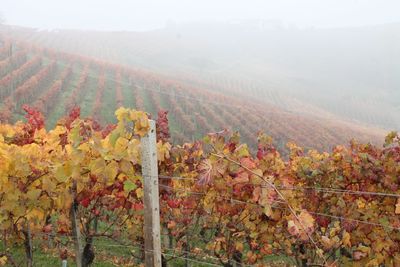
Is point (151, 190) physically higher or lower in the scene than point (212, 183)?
higher

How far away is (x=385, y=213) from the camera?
189 inches

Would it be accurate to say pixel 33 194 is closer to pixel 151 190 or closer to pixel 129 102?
pixel 151 190

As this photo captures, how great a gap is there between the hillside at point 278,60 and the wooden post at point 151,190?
5397cm

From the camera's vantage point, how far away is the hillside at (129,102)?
24.9 metres

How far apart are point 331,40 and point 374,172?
153 meters

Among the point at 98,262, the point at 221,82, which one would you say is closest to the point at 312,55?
the point at 221,82

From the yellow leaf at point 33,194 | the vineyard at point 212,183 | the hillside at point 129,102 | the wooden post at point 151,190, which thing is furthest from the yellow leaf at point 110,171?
the hillside at point 129,102

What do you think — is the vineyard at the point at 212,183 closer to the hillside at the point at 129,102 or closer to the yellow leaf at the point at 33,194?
the yellow leaf at the point at 33,194

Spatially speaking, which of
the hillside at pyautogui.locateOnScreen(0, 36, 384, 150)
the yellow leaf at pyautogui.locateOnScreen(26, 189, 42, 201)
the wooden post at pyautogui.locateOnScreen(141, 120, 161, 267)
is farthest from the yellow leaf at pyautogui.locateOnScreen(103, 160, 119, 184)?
the hillside at pyautogui.locateOnScreen(0, 36, 384, 150)

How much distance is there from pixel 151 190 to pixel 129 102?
2730cm

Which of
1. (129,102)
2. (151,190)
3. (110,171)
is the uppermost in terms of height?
(110,171)

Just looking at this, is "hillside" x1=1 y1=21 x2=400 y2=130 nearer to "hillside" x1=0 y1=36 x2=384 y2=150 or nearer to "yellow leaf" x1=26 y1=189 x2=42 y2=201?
"hillside" x1=0 y1=36 x2=384 y2=150

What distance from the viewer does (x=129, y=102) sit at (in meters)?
29.9

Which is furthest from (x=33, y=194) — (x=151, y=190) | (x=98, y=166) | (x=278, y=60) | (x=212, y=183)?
(x=278, y=60)
